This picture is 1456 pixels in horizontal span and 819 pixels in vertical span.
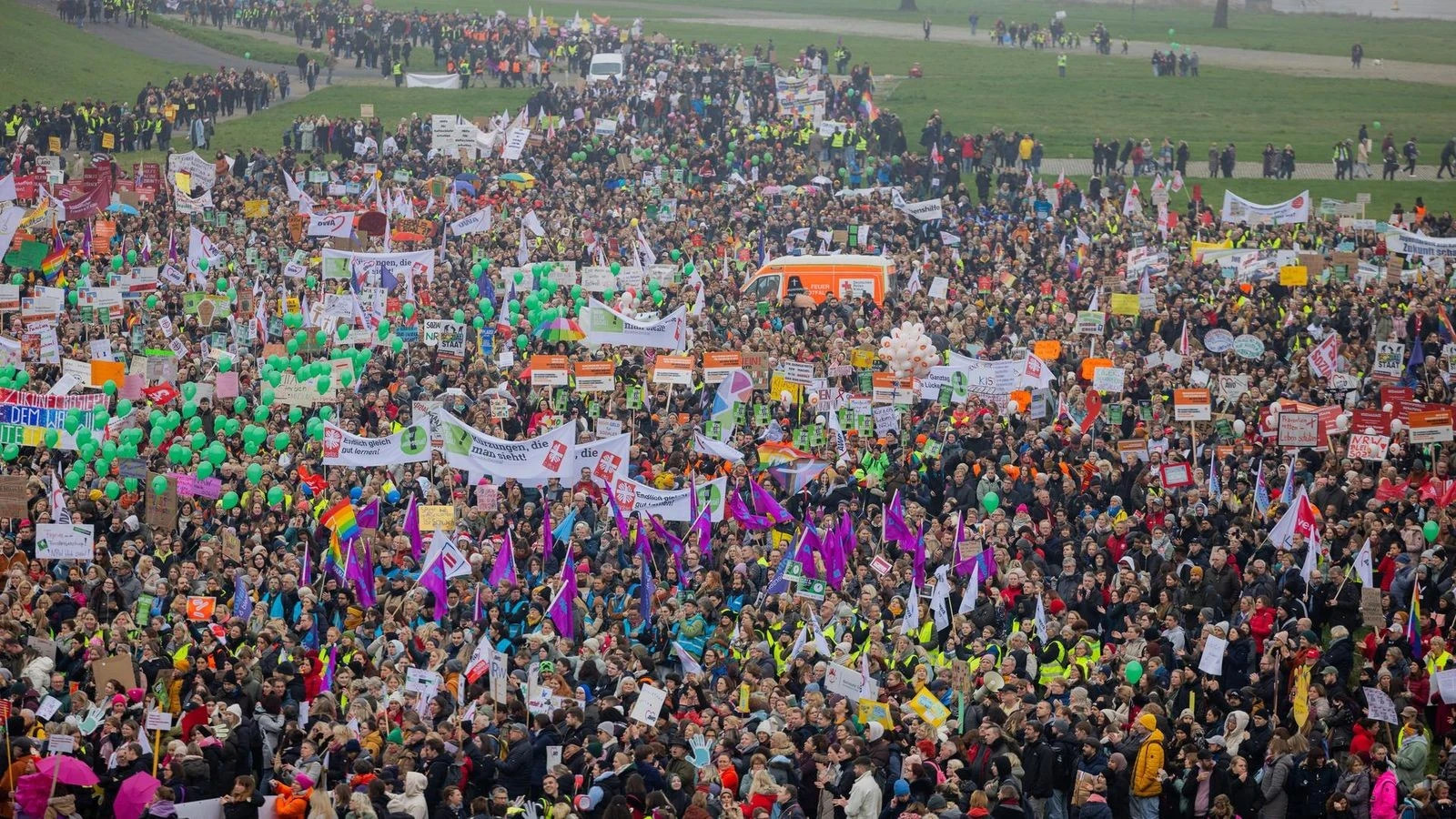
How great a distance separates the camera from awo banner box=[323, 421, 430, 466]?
23.1 meters

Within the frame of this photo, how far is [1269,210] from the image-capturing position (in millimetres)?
37812

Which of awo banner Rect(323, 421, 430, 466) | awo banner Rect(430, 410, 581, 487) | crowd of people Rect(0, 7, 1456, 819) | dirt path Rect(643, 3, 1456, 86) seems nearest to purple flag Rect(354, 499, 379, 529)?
crowd of people Rect(0, 7, 1456, 819)

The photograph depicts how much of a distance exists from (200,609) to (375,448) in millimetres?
4434

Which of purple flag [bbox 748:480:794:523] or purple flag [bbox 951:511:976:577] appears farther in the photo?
purple flag [bbox 748:480:794:523]

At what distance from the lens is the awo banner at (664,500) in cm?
2183

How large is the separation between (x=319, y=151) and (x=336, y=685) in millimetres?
31244

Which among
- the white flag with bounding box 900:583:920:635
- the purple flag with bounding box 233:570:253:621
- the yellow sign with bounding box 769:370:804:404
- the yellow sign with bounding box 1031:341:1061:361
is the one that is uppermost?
the yellow sign with bounding box 1031:341:1061:361

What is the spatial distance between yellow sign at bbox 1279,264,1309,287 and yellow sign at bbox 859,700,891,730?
1774cm

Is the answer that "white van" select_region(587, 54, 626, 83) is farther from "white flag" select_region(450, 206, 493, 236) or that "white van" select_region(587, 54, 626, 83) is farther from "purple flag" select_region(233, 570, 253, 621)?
"purple flag" select_region(233, 570, 253, 621)

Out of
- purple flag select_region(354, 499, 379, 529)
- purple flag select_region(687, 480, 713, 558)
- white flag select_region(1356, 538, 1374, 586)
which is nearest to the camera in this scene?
white flag select_region(1356, 538, 1374, 586)

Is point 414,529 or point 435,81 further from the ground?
point 435,81

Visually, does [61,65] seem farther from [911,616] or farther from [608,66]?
[911,616]

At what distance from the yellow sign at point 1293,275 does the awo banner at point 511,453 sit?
14154 millimetres

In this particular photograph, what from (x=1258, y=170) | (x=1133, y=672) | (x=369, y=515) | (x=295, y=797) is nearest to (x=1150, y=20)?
(x=1258, y=170)
